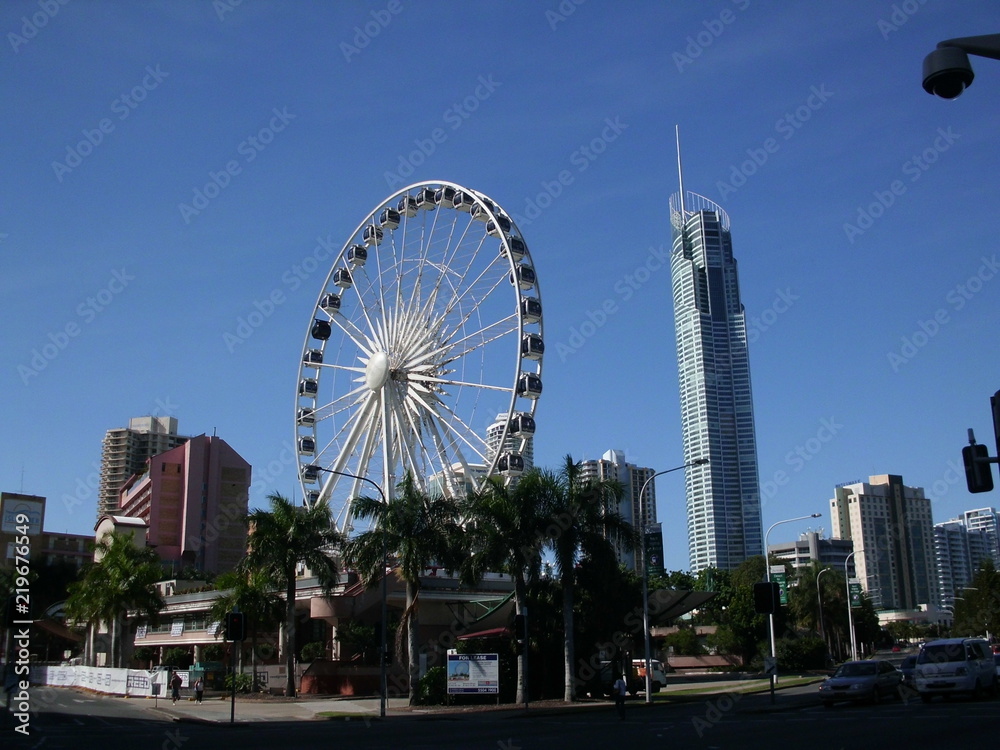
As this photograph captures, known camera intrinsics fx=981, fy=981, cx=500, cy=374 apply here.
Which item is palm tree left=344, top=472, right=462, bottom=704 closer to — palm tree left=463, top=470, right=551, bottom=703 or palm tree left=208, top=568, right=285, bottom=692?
palm tree left=463, top=470, right=551, bottom=703

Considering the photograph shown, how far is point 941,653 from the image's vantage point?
3114cm

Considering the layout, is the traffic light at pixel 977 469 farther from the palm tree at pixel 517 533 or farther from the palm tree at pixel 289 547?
the palm tree at pixel 289 547

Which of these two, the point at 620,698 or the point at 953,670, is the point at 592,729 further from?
the point at 953,670

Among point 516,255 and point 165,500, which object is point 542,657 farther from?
point 165,500

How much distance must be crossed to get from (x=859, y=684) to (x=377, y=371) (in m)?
31.7

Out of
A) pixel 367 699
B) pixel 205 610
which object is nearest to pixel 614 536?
pixel 367 699

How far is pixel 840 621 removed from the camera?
87.2 meters

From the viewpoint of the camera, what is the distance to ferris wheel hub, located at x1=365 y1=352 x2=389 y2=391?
5488 centimetres

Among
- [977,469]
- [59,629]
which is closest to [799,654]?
[977,469]

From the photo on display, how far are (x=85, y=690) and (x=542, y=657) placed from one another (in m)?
32.1

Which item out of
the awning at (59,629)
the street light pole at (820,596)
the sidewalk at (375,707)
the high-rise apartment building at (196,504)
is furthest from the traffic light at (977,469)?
the high-rise apartment building at (196,504)

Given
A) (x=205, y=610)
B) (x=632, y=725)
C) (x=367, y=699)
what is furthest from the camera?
(x=205, y=610)

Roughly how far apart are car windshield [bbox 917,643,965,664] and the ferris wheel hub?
31949 millimetres

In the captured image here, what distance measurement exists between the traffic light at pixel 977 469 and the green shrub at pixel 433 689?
3221cm
